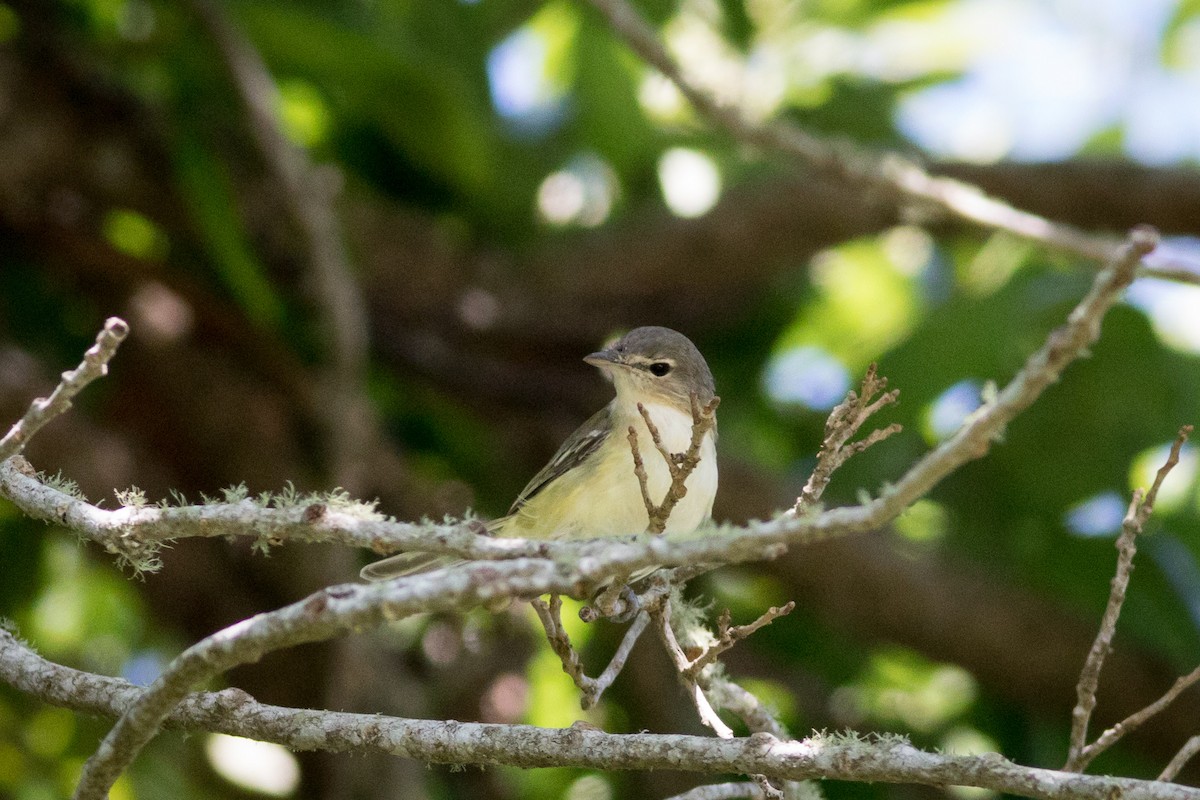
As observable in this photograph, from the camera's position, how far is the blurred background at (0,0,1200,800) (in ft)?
19.0

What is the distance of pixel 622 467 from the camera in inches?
185

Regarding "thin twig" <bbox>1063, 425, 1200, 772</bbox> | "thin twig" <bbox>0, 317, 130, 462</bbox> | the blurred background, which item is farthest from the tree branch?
"thin twig" <bbox>1063, 425, 1200, 772</bbox>

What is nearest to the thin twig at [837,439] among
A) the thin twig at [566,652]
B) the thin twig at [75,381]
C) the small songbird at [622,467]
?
the thin twig at [566,652]

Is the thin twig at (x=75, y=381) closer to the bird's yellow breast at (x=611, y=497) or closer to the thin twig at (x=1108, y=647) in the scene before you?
the thin twig at (x=1108, y=647)

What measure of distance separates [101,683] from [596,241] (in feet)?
14.9

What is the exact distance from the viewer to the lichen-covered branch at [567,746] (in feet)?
7.84

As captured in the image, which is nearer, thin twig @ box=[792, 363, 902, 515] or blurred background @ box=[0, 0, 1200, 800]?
thin twig @ box=[792, 363, 902, 515]

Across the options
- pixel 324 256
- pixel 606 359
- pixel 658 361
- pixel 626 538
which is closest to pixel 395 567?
pixel 606 359

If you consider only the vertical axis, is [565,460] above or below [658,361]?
below

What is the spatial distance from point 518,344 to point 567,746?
14.9ft

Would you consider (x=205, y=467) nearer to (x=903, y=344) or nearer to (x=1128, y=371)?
(x=903, y=344)

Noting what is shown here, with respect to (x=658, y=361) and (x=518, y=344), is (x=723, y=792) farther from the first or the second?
(x=518, y=344)

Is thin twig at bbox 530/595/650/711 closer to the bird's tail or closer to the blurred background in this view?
the bird's tail

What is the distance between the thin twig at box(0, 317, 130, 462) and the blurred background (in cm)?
324
